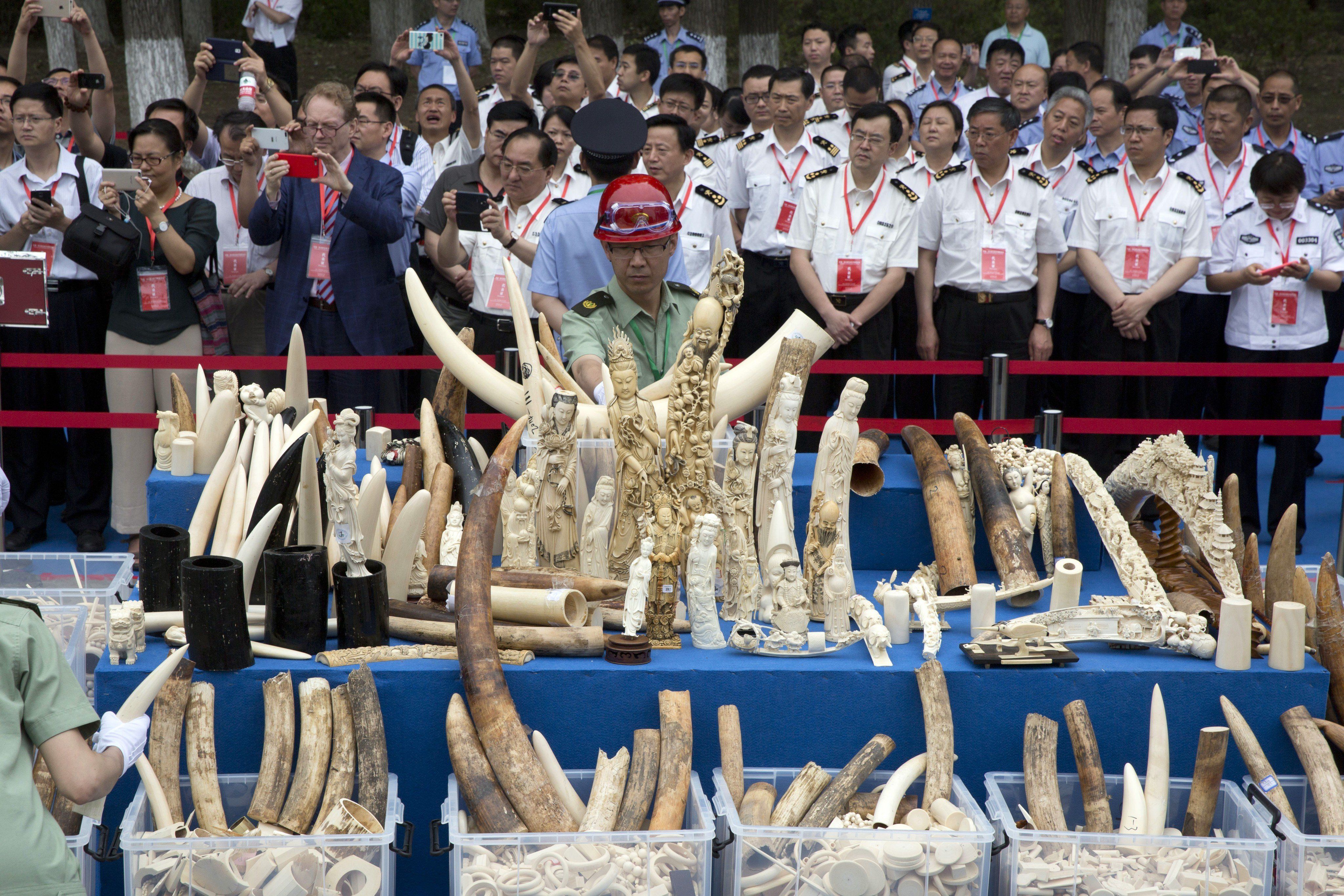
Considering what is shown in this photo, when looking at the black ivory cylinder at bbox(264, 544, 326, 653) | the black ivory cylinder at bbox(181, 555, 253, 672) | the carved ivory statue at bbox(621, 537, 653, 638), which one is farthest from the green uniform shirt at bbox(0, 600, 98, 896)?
the carved ivory statue at bbox(621, 537, 653, 638)

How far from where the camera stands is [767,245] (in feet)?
21.1

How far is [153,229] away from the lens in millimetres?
5254

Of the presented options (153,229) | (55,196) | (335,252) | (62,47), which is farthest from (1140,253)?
(62,47)

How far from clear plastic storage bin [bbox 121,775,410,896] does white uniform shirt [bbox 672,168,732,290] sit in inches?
153

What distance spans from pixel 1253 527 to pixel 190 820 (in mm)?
4817

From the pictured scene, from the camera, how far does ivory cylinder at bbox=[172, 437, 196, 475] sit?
3.89 m

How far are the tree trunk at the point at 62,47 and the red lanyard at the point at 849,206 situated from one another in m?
10.1

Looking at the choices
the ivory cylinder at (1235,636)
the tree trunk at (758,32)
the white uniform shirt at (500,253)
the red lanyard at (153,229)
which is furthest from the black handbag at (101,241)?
the tree trunk at (758,32)

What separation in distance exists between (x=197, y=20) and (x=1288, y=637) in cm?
1585

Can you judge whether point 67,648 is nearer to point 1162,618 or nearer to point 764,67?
point 1162,618

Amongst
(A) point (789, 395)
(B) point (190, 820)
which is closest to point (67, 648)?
(B) point (190, 820)

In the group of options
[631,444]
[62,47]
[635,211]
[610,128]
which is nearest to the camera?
[631,444]

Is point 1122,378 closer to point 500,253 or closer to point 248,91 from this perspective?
point 500,253

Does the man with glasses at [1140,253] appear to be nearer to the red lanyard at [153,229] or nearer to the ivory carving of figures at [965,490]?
the ivory carving of figures at [965,490]
